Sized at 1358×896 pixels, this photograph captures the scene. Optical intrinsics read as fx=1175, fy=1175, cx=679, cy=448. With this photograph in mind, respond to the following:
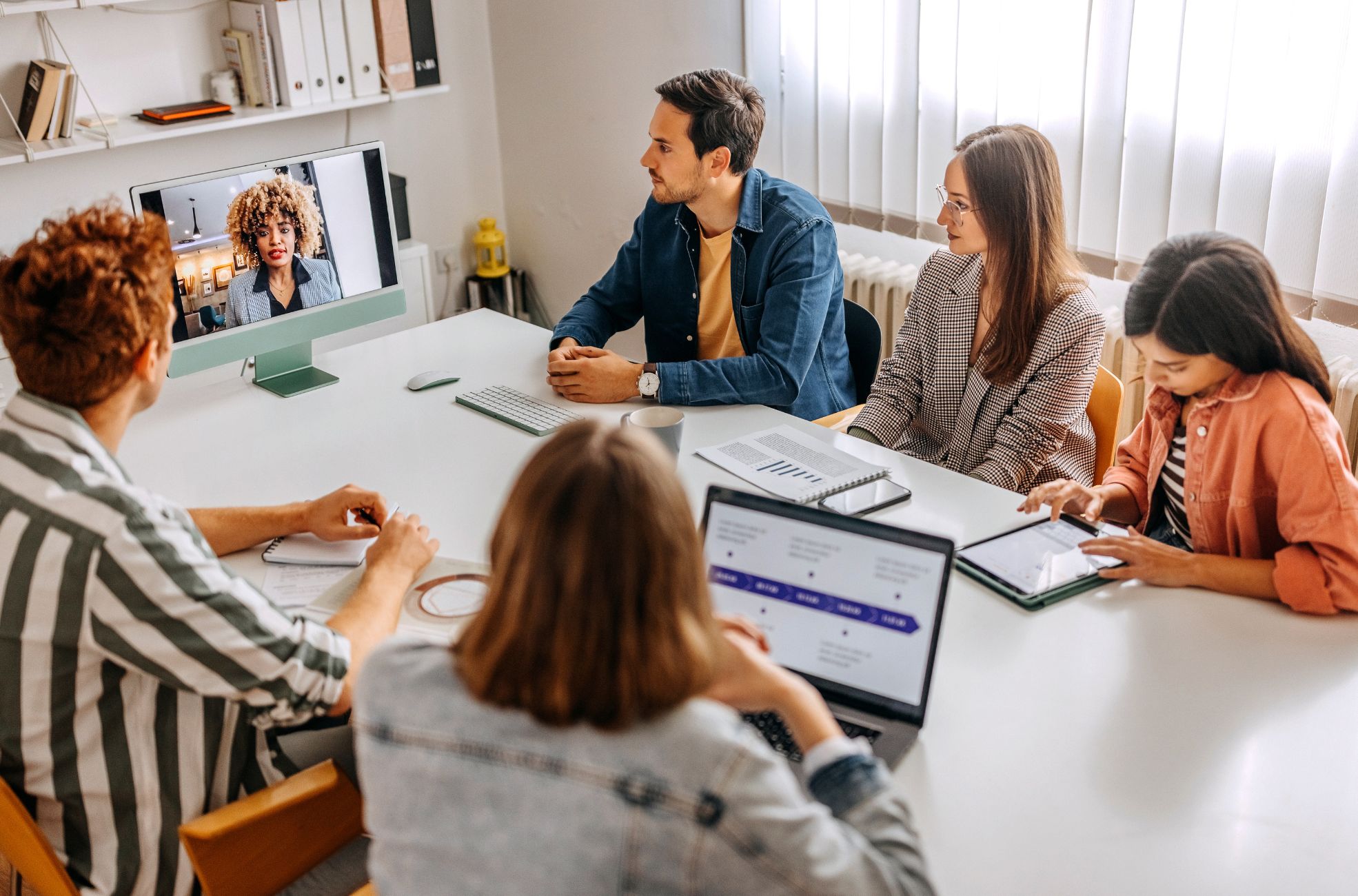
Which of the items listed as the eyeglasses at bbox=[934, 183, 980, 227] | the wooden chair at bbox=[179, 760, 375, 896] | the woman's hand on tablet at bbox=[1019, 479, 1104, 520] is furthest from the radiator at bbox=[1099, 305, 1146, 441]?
the wooden chair at bbox=[179, 760, 375, 896]

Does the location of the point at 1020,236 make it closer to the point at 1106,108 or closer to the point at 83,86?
the point at 1106,108

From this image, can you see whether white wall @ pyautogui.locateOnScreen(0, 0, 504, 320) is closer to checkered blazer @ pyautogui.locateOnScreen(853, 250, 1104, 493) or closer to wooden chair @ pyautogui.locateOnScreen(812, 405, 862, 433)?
wooden chair @ pyautogui.locateOnScreen(812, 405, 862, 433)

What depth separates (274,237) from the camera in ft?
7.22

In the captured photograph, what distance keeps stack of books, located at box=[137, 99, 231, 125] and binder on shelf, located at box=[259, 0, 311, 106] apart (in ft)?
0.59

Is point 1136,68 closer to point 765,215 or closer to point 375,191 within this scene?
point 765,215

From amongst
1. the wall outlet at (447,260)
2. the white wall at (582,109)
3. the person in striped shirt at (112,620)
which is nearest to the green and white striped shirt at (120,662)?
the person in striped shirt at (112,620)

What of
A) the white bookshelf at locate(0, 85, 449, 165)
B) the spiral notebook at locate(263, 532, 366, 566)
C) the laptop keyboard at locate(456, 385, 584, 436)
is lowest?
the spiral notebook at locate(263, 532, 366, 566)

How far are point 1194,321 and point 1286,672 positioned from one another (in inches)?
19.2

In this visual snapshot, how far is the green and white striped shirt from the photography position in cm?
118

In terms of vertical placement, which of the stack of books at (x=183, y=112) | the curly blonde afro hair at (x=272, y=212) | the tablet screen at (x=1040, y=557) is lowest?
the tablet screen at (x=1040, y=557)

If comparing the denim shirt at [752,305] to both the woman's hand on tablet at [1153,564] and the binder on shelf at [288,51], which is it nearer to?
the woman's hand on tablet at [1153,564]

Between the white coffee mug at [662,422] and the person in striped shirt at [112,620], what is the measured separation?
70cm

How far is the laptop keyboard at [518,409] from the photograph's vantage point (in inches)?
84.1

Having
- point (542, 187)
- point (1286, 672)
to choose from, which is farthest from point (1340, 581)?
point (542, 187)
